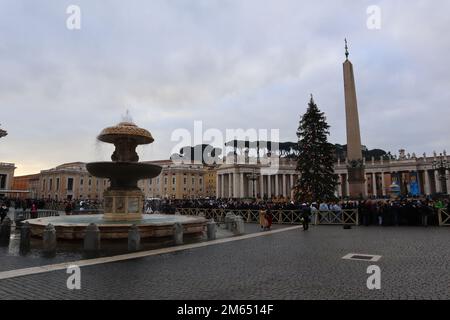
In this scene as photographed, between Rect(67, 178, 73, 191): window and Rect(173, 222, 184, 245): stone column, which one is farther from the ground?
Rect(67, 178, 73, 191): window

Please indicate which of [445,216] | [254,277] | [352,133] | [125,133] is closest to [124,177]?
[125,133]

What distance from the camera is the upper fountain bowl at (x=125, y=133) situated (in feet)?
51.2

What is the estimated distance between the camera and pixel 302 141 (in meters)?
36.1

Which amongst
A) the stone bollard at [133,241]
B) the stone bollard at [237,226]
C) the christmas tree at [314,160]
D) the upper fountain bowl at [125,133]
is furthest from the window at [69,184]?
the stone bollard at [133,241]

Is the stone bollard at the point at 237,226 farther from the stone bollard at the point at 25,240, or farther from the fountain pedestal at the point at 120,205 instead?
the stone bollard at the point at 25,240

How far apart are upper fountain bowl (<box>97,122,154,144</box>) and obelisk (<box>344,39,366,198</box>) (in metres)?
16.7

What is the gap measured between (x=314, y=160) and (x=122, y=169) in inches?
963

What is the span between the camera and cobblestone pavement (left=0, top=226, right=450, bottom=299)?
229 inches

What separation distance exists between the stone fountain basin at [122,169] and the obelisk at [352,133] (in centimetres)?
1678

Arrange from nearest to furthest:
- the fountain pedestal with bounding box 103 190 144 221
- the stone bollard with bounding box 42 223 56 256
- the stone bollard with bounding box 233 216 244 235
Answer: the stone bollard with bounding box 42 223 56 256
the fountain pedestal with bounding box 103 190 144 221
the stone bollard with bounding box 233 216 244 235

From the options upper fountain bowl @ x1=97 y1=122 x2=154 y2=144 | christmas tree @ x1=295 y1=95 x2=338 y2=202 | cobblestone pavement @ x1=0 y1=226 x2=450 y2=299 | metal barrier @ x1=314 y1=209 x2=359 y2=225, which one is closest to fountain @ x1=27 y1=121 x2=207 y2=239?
upper fountain bowl @ x1=97 y1=122 x2=154 y2=144

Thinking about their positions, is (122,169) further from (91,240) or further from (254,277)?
(254,277)

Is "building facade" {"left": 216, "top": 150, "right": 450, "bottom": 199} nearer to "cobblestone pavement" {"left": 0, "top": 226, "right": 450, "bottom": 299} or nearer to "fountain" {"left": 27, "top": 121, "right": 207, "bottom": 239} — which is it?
"fountain" {"left": 27, "top": 121, "right": 207, "bottom": 239}

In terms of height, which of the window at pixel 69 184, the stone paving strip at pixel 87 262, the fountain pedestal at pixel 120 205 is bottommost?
the stone paving strip at pixel 87 262
